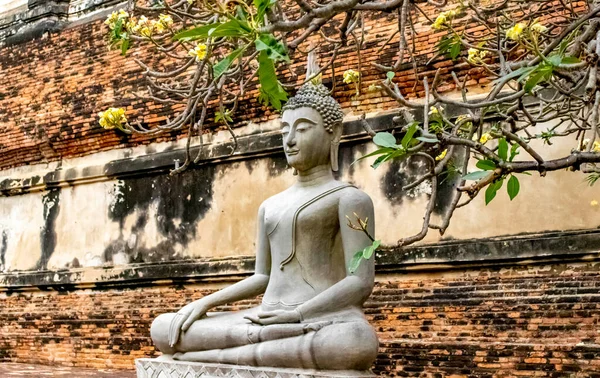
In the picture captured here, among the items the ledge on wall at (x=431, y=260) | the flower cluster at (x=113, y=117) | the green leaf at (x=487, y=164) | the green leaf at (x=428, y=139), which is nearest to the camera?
the green leaf at (x=487, y=164)

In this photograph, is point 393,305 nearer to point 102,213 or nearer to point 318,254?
point 318,254

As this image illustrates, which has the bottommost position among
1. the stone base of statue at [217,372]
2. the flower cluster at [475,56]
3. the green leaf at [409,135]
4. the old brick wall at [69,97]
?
the stone base of statue at [217,372]

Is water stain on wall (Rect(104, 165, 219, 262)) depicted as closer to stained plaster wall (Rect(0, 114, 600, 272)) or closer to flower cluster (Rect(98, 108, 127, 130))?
stained plaster wall (Rect(0, 114, 600, 272))

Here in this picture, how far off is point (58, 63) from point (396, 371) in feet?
19.6

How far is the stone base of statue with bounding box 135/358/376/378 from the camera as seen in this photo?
4.65 m

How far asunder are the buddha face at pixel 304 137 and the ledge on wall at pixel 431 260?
0.71m

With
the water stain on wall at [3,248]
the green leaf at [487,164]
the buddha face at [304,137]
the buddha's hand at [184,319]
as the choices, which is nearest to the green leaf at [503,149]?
the green leaf at [487,164]

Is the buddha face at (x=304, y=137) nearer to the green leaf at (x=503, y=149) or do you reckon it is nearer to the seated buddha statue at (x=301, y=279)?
the seated buddha statue at (x=301, y=279)

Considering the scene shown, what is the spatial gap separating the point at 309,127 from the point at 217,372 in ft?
4.86

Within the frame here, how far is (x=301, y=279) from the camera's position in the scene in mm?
5164

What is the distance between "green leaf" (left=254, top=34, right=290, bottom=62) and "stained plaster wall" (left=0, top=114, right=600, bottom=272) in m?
4.00

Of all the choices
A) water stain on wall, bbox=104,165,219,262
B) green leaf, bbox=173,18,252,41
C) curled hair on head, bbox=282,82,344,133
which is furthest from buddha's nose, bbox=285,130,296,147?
water stain on wall, bbox=104,165,219,262

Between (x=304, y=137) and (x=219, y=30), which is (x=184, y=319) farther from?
(x=219, y=30)

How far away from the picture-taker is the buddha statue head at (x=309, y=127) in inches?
206
